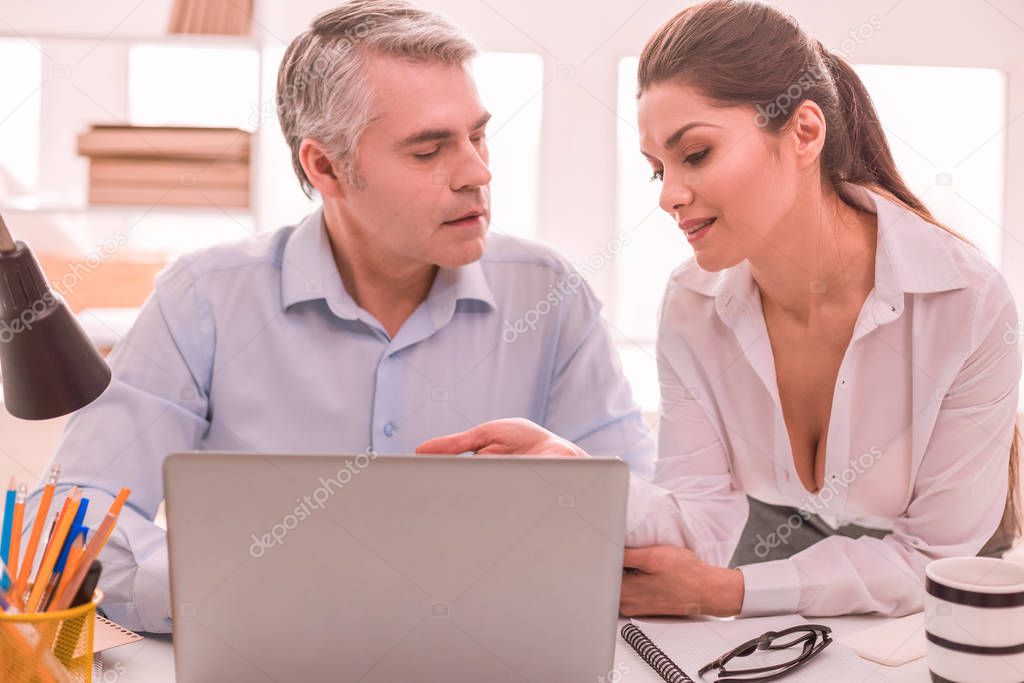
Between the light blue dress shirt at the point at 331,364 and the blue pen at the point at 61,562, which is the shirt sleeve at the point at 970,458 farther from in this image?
the blue pen at the point at 61,562

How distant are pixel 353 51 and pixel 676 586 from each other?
97 cm

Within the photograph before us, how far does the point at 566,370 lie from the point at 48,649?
978 millimetres

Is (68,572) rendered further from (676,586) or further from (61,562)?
(676,586)

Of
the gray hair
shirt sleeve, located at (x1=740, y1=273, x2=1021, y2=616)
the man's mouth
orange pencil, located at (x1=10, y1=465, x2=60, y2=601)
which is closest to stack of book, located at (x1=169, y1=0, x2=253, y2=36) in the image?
the gray hair

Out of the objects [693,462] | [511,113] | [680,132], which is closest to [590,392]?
[693,462]

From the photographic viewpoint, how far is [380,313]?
1.64 m

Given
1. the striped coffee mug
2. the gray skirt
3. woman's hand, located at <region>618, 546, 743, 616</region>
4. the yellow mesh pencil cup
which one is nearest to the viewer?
the yellow mesh pencil cup

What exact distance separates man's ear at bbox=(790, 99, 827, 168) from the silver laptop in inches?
35.6

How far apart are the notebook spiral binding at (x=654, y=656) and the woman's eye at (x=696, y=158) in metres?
0.72

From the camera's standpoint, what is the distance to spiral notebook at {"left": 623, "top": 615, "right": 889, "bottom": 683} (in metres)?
0.97

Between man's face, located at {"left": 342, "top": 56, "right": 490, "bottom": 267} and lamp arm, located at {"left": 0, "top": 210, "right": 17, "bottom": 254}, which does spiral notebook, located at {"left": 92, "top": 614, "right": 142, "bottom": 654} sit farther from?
man's face, located at {"left": 342, "top": 56, "right": 490, "bottom": 267}

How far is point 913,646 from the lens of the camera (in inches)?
41.9

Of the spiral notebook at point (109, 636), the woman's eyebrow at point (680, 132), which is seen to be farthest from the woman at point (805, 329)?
→ the spiral notebook at point (109, 636)

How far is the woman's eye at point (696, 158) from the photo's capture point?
1.52 metres
